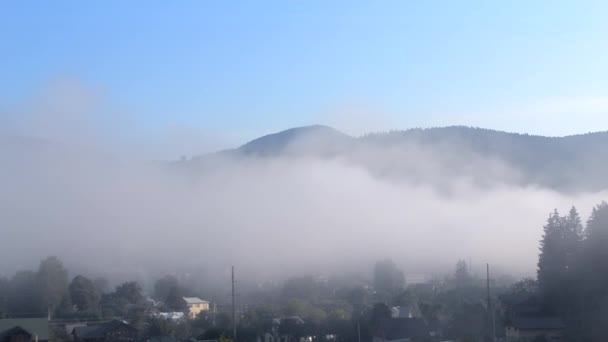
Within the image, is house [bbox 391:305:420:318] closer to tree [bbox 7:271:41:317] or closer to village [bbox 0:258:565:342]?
village [bbox 0:258:565:342]

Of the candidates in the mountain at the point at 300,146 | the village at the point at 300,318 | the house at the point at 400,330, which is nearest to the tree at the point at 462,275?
the village at the point at 300,318

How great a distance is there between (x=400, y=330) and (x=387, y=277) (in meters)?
32.1

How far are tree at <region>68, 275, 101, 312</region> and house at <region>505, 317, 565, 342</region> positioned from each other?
103 ft

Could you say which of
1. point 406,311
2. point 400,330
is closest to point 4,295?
point 406,311

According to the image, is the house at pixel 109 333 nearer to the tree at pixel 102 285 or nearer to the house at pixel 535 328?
the house at pixel 535 328

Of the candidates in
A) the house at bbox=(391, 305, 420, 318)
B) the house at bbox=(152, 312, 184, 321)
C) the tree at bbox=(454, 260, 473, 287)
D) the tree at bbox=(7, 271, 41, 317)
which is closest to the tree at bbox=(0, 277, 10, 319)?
the tree at bbox=(7, 271, 41, 317)

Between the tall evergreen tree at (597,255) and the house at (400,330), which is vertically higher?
the tall evergreen tree at (597,255)

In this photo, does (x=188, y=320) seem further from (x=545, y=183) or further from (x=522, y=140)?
(x=522, y=140)

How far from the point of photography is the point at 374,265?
81312 mm

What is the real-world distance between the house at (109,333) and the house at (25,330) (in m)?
1.92

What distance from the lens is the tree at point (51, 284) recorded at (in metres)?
59.2

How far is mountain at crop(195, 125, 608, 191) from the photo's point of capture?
14162cm

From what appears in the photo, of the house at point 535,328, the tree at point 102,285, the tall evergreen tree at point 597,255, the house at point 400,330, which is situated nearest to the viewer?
the tall evergreen tree at point 597,255

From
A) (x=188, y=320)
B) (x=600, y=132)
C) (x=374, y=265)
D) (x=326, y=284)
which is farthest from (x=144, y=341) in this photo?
(x=600, y=132)
